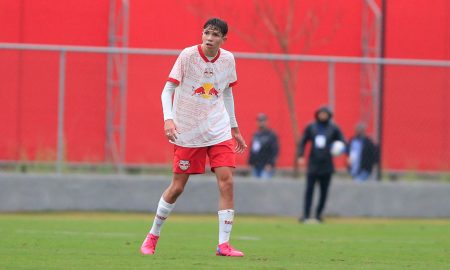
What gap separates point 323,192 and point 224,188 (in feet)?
30.4

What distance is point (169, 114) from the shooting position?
10.1 meters

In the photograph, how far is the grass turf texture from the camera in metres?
9.70

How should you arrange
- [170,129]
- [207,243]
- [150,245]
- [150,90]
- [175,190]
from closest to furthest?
[170,129]
[175,190]
[150,245]
[207,243]
[150,90]

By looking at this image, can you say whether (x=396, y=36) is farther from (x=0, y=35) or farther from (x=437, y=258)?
(x=437, y=258)

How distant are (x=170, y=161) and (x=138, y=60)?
6.35ft

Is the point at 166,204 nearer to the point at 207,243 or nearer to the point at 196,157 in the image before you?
the point at 196,157

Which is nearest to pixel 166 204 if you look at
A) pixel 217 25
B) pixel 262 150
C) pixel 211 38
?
pixel 211 38

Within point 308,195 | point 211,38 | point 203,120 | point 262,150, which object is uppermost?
point 211,38

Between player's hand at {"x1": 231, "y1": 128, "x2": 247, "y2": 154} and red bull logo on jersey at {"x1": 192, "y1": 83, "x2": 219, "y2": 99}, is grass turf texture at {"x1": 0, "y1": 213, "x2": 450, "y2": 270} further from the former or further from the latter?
red bull logo on jersey at {"x1": 192, "y1": 83, "x2": 219, "y2": 99}

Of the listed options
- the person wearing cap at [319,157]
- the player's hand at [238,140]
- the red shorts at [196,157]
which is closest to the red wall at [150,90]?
the person wearing cap at [319,157]

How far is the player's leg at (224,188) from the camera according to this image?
33.7ft

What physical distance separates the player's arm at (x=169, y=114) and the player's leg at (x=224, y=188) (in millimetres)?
441

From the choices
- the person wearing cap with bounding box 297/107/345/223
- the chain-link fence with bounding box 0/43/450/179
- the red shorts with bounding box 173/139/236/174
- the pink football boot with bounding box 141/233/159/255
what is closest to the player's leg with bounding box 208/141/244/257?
the red shorts with bounding box 173/139/236/174

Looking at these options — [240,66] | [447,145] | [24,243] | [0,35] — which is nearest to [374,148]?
[447,145]
